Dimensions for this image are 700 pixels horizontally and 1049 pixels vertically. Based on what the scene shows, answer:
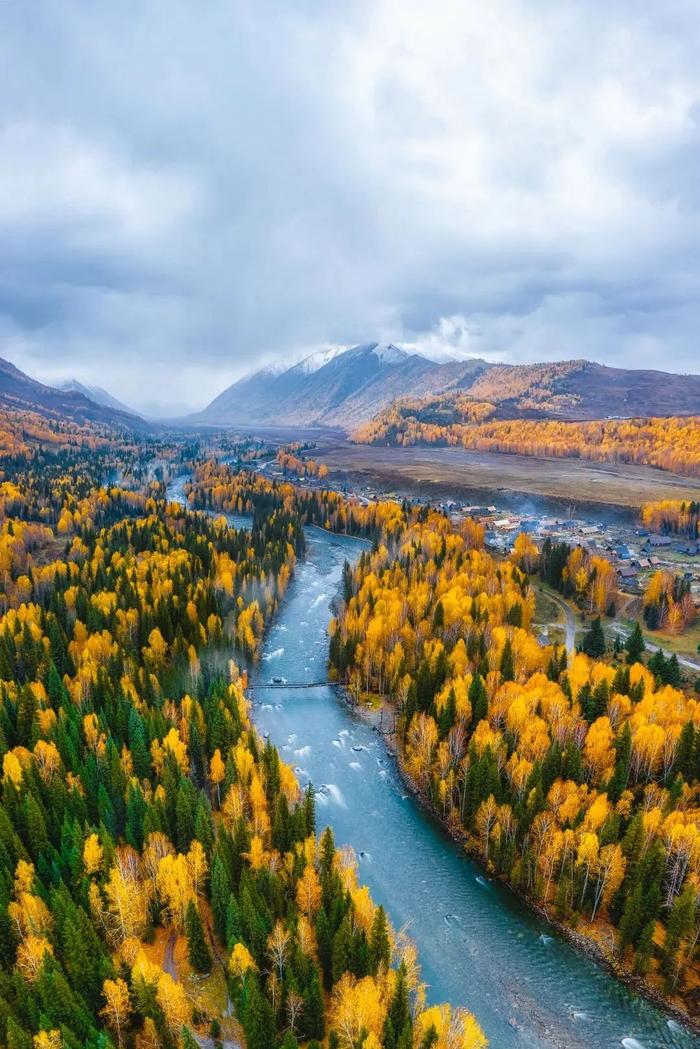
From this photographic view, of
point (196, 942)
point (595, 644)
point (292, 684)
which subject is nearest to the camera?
point (196, 942)

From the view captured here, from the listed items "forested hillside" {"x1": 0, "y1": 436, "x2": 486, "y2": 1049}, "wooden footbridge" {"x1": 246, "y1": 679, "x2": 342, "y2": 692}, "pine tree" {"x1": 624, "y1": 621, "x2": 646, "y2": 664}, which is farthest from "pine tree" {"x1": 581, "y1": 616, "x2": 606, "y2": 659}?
"forested hillside" {"x1": 0, "y1": 436, "x2": 486, "y2": 1049}

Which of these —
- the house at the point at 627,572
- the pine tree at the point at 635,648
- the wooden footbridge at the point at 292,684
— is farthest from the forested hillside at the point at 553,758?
the house at the point at 627,572

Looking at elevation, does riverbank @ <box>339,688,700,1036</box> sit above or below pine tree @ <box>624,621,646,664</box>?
below

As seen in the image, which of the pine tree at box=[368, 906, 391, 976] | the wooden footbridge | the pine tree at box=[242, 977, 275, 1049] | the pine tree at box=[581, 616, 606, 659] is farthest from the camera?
the pine tree at box=[581, 616, 606, 659]

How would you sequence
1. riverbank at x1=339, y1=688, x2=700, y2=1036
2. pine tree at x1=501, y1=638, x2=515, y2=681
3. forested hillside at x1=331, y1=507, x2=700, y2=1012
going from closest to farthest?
riverbank at x1=339, y1=688, x2=700, y2=1036
forested hillside at x1=331, y1=507, x2=700, y2=1012
pine tree at x1=501, y1=638, x2=515, y2=681

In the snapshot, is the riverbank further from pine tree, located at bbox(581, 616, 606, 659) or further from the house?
the house

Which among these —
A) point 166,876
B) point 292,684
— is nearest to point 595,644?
point 292,684

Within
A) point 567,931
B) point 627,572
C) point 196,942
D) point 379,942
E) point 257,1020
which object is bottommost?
point 567,931

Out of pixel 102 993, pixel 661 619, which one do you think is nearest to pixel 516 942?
pixel 102 993

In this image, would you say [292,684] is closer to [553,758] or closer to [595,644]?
[553,758]
